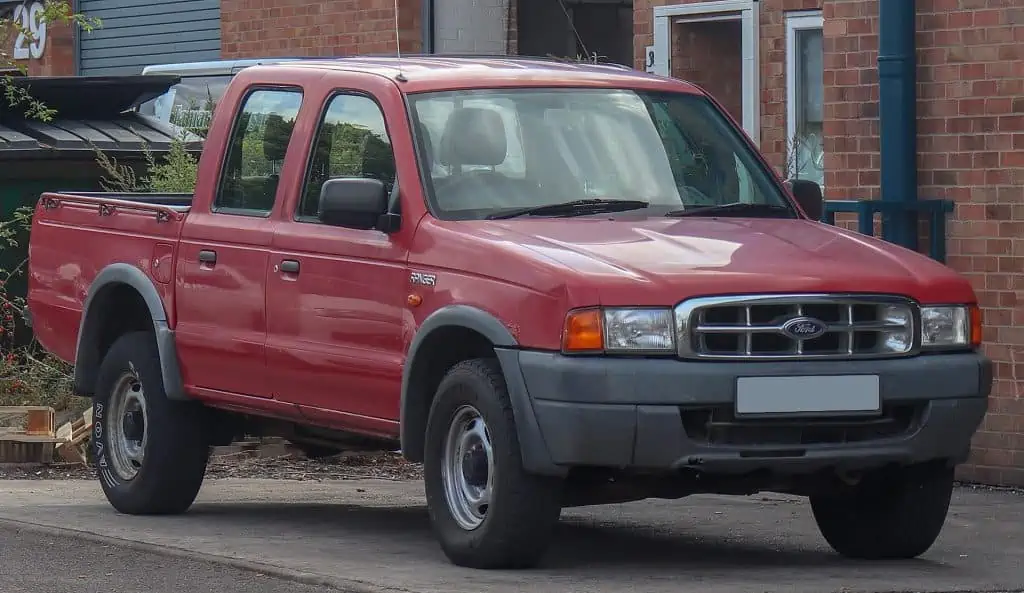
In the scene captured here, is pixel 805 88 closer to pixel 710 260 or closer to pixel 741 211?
pixel 741 211

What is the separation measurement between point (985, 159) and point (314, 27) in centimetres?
840

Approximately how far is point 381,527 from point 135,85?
7.06 meters

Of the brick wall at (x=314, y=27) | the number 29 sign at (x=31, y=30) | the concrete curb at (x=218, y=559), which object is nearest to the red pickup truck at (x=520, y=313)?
the concrete curb at (x=218, y=559)

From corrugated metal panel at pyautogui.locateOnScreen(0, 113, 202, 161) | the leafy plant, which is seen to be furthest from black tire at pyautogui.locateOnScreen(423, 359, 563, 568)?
corrugated metal panel at pyautogui.locateOnScreen(0, 113, 202, 161)

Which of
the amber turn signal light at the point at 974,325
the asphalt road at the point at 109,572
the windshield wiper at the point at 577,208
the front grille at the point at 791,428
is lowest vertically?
the asphalt road at the point at 109,572

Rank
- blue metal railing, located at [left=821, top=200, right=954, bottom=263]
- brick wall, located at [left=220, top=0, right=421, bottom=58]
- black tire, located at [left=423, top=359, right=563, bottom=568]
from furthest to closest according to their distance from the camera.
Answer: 1. brick wall, located at [left=220, top=0, right=421, bottom=58]
2. blue metal railing, located at [left=821, top=200, right=954, bottom=263]
3. black tire, located at [left=423, top=359, right=563, bottom=568]

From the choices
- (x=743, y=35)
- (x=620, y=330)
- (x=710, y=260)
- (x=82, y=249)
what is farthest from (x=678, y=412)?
(x=743, y=35)

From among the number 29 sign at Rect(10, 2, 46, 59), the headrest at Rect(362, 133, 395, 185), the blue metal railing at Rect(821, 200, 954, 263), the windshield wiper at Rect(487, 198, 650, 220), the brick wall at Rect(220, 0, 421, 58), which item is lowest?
the blue metal railing at Rect(821, 200, 954, 263)

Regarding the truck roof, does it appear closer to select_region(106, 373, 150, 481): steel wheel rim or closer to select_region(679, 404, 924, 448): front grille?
select_region(106, 373, 150, 481): steel wheel rim

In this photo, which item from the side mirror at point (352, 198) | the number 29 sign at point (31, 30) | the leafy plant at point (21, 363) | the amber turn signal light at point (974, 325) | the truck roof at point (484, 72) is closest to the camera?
the amber turn signal light at point (974, 325)

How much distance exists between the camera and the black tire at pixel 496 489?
704 centimetres

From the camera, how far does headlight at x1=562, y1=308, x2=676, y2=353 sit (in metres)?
6.83

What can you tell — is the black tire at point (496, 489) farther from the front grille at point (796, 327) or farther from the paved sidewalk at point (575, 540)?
the front grille at point (796, 327)

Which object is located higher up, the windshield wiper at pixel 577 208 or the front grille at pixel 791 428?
the windshield wiper at pixel 577 208
